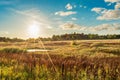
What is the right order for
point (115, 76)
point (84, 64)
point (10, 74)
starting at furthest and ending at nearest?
point (84, 64), point (10, 74), point (115, 76)

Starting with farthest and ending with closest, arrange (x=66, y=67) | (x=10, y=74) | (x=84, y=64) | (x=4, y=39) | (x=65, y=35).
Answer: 1. (x=65, y=35)
2. (x=4, y=39)
3. (x=84, y=64)
4. (x=66, y=67)
5. (x=10, y=74)

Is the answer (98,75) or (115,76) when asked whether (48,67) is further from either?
(115,76)

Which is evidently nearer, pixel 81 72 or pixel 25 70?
pixel 81 72

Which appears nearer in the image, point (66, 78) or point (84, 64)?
point (66, 78)

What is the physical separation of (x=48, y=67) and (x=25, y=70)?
1.26m

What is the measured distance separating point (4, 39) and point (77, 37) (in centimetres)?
5837

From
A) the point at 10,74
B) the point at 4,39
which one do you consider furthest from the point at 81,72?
the point at 4,39

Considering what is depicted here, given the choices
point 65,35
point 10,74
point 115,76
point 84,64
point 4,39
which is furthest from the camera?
point 65,35

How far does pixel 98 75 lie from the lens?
31.7 ft

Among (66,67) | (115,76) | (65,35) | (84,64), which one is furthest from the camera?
(65,35)

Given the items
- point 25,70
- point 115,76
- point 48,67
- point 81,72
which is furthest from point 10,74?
point 115,76

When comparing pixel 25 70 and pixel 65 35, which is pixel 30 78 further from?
pixel 65 35

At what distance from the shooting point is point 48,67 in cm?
1168

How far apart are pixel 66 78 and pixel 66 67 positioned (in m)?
1.65
